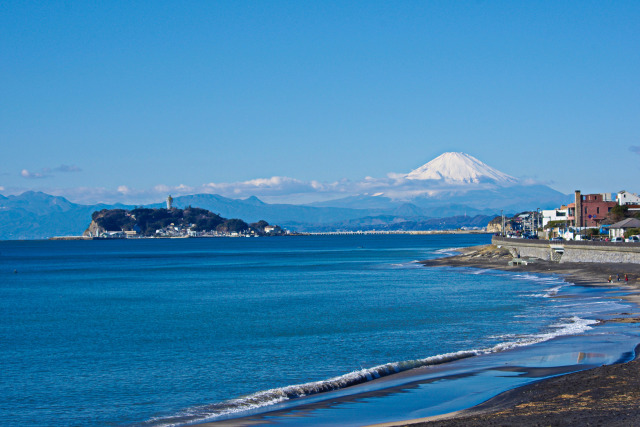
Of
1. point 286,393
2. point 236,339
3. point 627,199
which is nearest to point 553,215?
point 627,199

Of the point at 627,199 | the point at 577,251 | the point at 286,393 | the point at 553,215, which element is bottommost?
the point at 286,393

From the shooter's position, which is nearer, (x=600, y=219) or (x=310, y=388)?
(x=310, y=388)

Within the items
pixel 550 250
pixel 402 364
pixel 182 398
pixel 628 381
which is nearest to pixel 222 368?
pixel 182 398

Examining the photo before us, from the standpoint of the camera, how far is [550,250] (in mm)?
70062

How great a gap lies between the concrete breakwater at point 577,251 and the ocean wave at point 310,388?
32431 mm

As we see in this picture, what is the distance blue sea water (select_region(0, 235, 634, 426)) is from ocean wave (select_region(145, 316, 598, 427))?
5cm

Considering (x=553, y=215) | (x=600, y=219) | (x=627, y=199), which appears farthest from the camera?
(x=553, y=215)

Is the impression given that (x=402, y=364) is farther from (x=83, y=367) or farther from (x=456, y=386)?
(x=83, y=367)

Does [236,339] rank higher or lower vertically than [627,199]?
lower

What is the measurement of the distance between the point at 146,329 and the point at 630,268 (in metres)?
35.9

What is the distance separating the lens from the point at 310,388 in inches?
665

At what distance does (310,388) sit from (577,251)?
52.3m

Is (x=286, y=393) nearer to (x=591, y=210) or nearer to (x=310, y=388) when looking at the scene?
(x=310, y=388)

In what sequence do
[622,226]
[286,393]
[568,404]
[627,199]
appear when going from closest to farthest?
1. [568,404]
2. [286,393]
3. [622,226]
4. [627,199]
